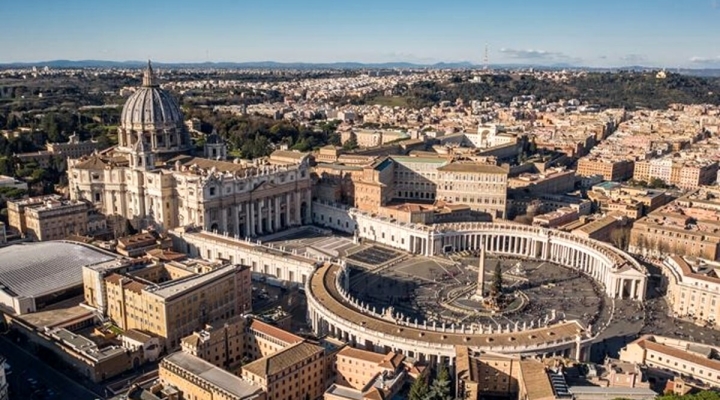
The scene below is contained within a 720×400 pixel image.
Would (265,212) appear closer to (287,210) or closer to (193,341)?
(287,210)

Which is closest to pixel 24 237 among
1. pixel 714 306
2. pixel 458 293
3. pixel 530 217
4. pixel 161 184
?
pixel 161 184

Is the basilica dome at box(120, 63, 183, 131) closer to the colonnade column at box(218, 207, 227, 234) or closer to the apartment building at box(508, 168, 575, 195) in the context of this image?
the colonnade column at box(218, 207, 227, 234)

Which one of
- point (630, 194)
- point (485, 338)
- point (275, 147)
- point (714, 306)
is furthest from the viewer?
point (275, 147)

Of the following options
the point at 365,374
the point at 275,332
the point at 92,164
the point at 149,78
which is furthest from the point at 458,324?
the point at 149,78

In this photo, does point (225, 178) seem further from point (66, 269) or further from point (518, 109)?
point (518, 109)

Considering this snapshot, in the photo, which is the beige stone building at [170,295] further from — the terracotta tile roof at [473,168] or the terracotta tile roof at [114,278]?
the terracotta tile roof at [473,168]

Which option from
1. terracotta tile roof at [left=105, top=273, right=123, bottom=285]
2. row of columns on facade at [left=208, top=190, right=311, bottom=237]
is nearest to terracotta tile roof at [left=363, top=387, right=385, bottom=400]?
terracotta tile roof at [left=105, top=273, right=123, bottom=285]
